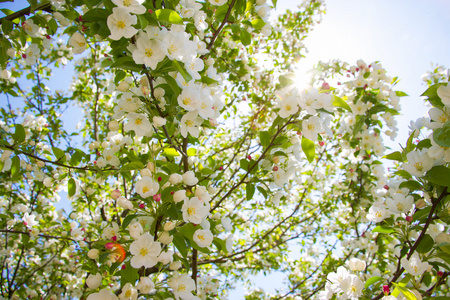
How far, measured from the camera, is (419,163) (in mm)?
1190

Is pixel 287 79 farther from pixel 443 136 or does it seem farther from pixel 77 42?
pixel 77 42

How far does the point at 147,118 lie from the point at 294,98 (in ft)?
2.43

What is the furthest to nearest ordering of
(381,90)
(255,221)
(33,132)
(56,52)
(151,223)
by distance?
(255,221), (56,52), (33,132), (381,90), (151,223)

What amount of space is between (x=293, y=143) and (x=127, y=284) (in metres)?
1.07

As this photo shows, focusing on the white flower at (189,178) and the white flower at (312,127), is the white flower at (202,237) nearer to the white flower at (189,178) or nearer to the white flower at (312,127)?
the white flower at (189,178)

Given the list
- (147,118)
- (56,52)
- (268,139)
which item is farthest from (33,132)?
(268,139)

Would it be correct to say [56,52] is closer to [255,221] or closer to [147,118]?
[147,118]

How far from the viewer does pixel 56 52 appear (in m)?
3.66

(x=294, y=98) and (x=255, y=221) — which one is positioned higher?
(x=255, y=221)

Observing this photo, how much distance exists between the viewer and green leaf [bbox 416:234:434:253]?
4.09ft

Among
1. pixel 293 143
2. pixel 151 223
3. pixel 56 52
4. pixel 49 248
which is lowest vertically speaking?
pixel 151 223

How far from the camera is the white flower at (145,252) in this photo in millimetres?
1064

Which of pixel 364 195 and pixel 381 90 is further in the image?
pixel 364 195

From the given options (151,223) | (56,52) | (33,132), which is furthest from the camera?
(56,52)
